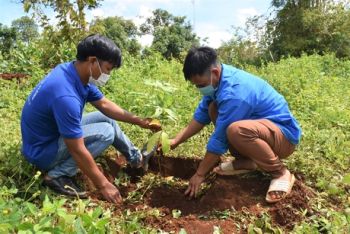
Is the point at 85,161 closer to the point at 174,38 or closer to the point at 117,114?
the point at 117,114

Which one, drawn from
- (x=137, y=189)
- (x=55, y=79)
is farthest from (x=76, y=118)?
(x=137, y=189)

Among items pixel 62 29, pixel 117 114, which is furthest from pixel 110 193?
pixel 62 29

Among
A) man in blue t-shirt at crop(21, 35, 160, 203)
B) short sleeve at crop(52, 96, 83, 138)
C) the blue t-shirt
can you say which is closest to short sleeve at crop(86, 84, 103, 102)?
man in blue t-shirt at crop(21, 35, 160, 203)

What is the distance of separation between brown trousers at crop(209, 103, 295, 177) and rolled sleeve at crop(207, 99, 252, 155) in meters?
0.04

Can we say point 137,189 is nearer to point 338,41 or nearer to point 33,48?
point 33,48

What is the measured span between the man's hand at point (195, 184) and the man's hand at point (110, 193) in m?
0.54

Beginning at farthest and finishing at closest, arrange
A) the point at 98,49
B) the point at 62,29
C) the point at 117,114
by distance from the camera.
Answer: the point at 62,29
the point at 117,114
the point at 98,49

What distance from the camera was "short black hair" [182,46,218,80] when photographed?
2941 millimetres

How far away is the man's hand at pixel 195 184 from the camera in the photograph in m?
3.15

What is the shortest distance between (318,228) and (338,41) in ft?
48.3

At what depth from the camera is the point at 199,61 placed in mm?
2936

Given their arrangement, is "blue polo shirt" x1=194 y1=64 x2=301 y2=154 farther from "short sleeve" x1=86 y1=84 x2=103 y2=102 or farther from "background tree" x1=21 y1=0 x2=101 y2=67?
"background tree" x1=21 y1=0 x2=101 y2=67

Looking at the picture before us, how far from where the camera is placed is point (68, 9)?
7.55 m

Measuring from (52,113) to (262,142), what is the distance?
1426mm
